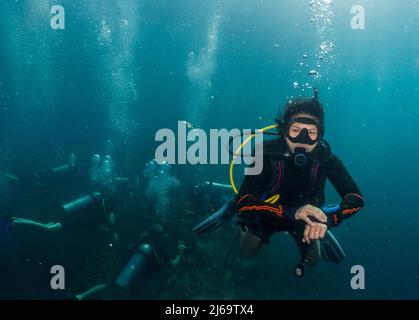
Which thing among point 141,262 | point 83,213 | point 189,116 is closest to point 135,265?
→ point 141,262

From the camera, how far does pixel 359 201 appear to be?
3143 millimetres

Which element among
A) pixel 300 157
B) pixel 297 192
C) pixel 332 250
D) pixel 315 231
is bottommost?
pixel 332 250

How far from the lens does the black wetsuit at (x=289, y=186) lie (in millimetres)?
3117

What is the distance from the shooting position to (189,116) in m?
50.0

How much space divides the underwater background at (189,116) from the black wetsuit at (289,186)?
4578 millimetres

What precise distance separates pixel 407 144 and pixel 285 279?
9042 centimetres

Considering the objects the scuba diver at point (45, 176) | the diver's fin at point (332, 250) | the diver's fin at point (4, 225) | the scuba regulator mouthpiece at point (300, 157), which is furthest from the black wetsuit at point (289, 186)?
the scuba diver at point (45, 176)

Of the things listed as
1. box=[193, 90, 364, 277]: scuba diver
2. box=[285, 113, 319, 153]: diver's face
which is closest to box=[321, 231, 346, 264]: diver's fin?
box=[193, 90, 364, 277]: scuba diver

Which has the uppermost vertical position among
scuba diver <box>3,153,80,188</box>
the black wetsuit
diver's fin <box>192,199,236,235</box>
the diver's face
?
scuba diver <box>3,153,80,188</box>

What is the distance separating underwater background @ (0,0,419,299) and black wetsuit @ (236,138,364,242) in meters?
4.58

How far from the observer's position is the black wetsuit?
3117mm

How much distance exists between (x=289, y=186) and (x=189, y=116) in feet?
156

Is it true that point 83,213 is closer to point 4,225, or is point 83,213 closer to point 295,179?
point 4,225

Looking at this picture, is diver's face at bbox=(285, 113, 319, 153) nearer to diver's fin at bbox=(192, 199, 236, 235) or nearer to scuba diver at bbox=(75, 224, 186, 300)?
diver's fin at bbox=(192, 199, 236, 235)
